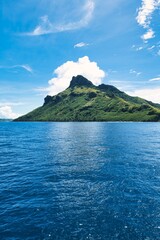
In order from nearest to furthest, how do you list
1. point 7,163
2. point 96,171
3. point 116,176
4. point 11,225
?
1. point 11,225
2. point 116,176
3. point 96,171
4. point 7,163

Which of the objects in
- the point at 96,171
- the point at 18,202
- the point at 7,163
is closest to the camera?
the point at 18,202

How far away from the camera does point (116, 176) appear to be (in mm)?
47844

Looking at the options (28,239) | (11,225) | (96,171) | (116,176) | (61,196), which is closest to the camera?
(28,239)

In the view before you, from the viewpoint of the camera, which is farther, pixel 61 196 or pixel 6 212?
pixel 61 196

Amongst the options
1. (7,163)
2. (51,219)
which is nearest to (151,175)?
(51,219)

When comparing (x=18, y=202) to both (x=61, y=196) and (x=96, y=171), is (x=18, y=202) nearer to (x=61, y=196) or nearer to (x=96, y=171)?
(x=61, y=196)

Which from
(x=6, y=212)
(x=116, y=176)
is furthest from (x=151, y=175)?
(x=6, y=212)

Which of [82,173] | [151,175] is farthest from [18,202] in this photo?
[151,175]

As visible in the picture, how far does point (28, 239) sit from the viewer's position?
23422 mm

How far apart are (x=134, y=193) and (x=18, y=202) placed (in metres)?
19.9

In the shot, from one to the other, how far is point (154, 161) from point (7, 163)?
45410mm

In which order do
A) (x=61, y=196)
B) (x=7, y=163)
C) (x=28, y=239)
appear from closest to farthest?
(x=28, y=239)
(x=61, y=196)
(x=7, y=163)

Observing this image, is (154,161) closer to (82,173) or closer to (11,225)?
(82,173)

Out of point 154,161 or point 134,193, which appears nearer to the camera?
point 134,193
